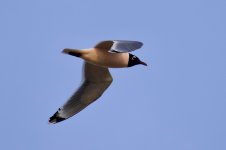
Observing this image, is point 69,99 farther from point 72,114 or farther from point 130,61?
point 130,61

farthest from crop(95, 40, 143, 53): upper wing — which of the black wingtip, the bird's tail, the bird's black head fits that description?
the black wingtip

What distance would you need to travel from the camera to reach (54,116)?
7629 millimetres

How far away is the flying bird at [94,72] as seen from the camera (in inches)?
275

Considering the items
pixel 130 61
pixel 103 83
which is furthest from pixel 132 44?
pixel 103 83

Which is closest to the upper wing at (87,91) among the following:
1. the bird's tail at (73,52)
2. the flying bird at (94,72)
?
the flying bird at (94,72)

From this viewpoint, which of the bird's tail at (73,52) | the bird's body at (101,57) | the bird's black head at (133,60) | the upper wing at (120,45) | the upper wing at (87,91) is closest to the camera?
the upper wing at (120,45)

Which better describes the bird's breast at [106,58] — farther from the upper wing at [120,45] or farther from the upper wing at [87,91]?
the upper wing at [87,91]

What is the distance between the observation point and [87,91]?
7715 millimetres

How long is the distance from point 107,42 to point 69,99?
3.70 ft

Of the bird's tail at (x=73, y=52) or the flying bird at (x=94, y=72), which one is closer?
the bird's tail at (x=73, y=52)

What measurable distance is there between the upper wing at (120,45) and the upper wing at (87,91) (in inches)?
29.5

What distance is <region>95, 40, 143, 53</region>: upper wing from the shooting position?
6.37 m

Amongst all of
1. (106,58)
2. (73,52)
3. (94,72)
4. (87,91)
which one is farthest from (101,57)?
(87,91)

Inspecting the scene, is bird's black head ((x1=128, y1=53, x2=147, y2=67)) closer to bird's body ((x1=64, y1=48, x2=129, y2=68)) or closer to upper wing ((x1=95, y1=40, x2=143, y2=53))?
bird's body ((x1=64, y1=48, x2=129, y2=68))
